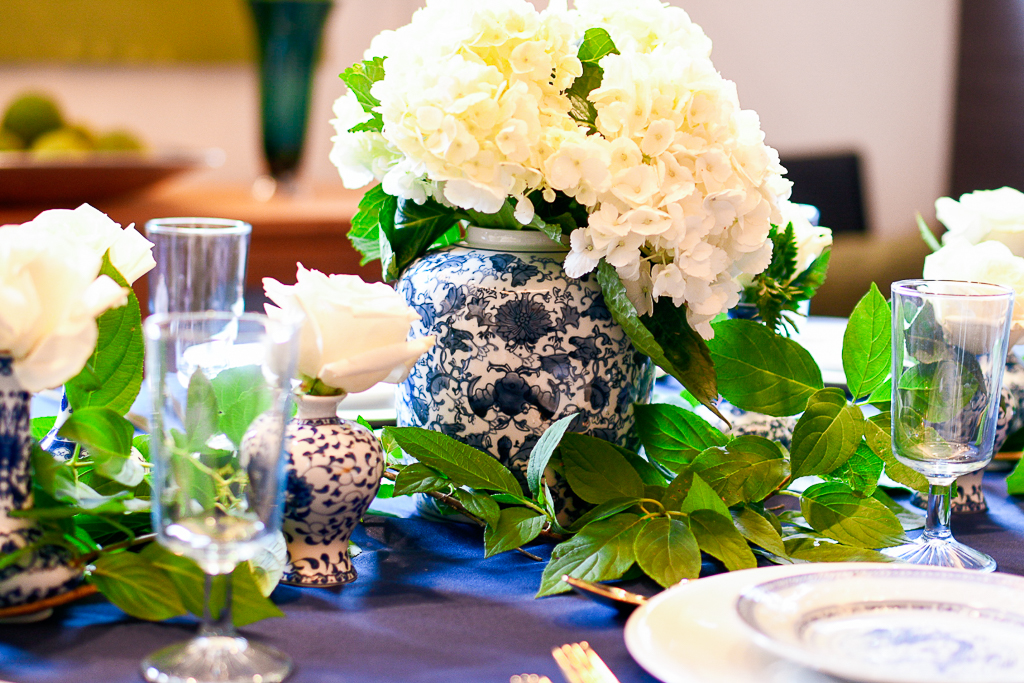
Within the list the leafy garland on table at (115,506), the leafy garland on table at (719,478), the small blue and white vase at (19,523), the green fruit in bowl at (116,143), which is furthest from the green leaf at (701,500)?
the green fruit in bowl at (116,143)

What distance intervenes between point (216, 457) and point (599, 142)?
34cm

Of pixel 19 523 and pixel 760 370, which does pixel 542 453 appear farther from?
pixel 19 523

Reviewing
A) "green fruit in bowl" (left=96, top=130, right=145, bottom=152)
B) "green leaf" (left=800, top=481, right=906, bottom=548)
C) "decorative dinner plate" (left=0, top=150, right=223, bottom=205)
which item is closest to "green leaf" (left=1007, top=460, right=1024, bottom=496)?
"green leaf" (left=800, top=481, right=906, bottom=548)

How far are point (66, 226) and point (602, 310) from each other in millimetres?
353

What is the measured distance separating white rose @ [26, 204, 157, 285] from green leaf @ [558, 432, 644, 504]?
0.30 metres

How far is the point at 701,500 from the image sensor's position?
65 centimetres

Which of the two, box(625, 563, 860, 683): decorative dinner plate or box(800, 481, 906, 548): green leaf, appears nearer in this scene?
box(625, 563, 860, 683): decorative dinner plate

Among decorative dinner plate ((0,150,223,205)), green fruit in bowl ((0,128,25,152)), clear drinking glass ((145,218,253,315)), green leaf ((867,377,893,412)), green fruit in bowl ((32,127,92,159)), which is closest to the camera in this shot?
clear drinking glass ((145,218,253,315))

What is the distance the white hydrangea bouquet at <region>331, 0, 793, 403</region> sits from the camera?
0.69 m

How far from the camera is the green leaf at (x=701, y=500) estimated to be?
644 mm

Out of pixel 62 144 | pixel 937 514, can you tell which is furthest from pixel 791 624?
pixel 62 144

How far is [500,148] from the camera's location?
2.23 ft

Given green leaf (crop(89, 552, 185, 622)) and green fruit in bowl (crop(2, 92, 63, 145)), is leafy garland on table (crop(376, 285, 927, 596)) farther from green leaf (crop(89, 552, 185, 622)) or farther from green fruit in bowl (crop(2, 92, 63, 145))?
green fruit in bowl (crop(2, 92, 63, 145))

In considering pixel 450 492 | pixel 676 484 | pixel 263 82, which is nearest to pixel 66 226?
pixel 450 492
